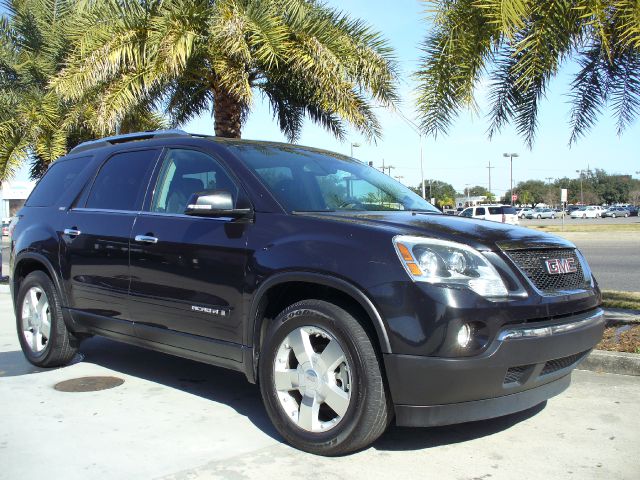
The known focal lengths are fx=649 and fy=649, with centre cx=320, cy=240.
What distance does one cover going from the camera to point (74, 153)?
610 cm

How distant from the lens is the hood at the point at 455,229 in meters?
3.53

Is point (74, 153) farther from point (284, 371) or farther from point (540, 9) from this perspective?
point (540, 9)

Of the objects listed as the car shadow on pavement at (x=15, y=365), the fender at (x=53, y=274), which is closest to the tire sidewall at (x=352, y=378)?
the fender at (x=53, y=274)

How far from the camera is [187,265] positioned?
4.33m

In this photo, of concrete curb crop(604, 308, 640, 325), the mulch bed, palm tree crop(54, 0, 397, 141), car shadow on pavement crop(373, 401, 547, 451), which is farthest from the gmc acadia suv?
palm tree crop(54, 0, 397, 141)

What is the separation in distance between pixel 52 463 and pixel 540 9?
5329 millimetres

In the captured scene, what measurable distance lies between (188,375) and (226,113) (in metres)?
6.94

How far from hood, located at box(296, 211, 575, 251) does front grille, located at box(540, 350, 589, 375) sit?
2.15ft

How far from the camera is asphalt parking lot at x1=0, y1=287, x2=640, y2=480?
3510 millimetres

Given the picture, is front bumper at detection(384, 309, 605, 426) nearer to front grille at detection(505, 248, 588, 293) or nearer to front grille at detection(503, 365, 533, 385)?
front grille at detection(503, 365, 533, 385)

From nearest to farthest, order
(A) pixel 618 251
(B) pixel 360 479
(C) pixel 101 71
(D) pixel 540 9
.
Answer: (B) pixel 360 479 → (D) pixel 540 9 → (C) pixel 101 71 → (A) pixel 618 251

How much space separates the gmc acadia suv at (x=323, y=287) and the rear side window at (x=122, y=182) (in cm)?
2

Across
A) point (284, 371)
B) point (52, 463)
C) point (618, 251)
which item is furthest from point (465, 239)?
point (618, 251)

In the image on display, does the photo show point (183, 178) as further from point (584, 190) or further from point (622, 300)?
point (584, 190)
